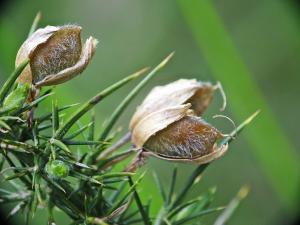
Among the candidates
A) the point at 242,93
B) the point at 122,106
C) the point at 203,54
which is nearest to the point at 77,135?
the point at 122,106

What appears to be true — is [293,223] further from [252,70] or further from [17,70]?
[17,70]

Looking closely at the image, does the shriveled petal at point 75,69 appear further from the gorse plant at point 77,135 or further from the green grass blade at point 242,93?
the green grass blade at point 242,93

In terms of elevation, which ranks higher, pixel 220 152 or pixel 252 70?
pixel 220 152

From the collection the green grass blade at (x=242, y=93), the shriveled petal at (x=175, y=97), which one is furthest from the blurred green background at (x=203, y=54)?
the shriveled petal at (x=175, y=97)

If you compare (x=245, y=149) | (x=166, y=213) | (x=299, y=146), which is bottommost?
(x=299, y=146)

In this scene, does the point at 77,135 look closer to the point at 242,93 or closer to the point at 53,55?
the point at 53,55

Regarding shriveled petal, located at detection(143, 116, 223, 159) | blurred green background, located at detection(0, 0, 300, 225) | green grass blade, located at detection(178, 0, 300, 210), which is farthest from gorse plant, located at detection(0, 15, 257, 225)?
blurred green background, located at detection(0, 0, 300, 225)

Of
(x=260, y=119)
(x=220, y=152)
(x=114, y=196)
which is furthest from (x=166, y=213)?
(x=260, y=119)
